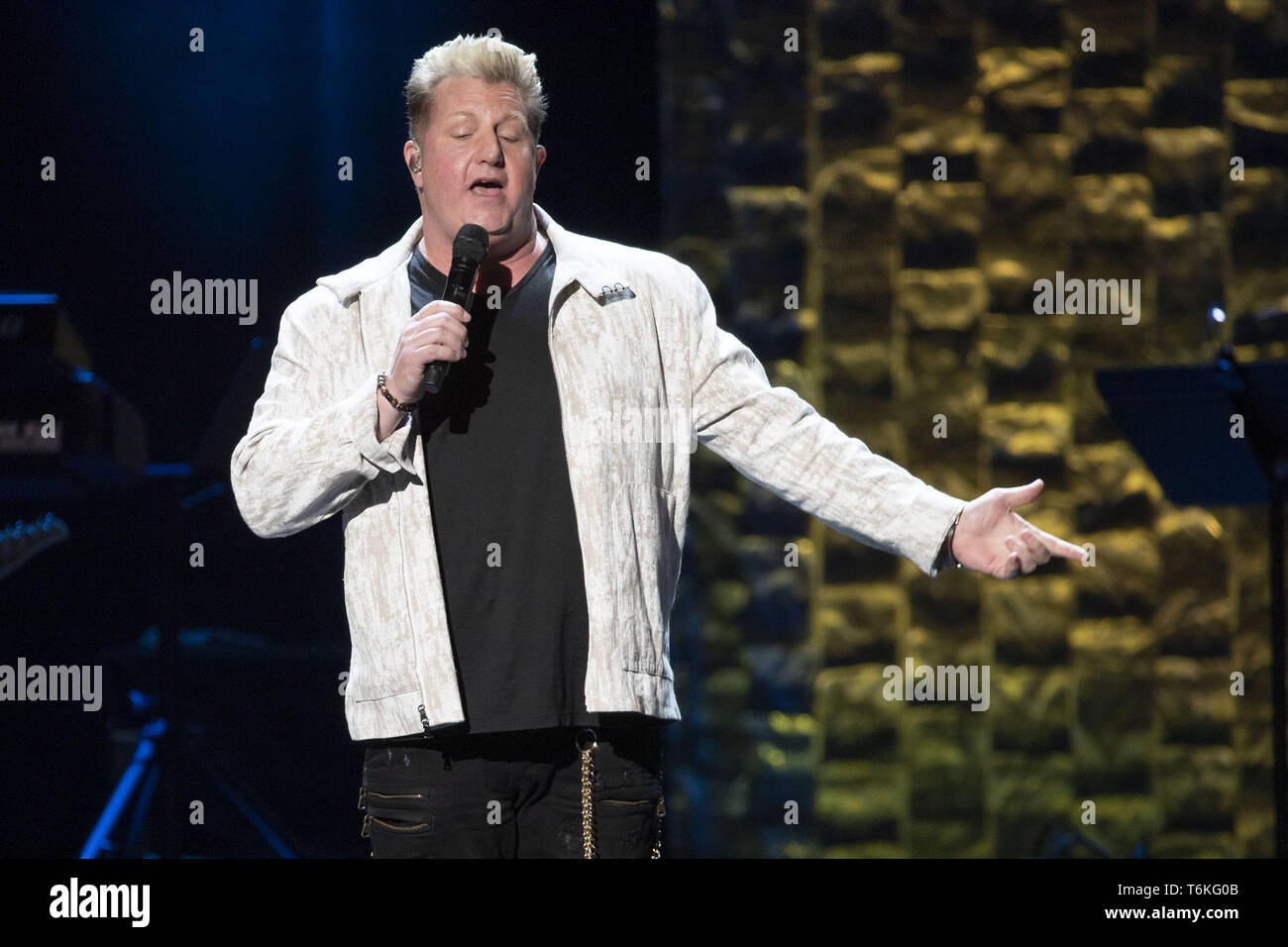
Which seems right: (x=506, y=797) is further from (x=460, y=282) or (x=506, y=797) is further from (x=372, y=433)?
(x=460, y=282)

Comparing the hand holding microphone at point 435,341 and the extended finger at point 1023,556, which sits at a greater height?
the hand holding microphone at point 435,341

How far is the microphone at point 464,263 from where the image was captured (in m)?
2.16

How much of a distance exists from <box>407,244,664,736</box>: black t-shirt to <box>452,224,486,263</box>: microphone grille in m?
0.17

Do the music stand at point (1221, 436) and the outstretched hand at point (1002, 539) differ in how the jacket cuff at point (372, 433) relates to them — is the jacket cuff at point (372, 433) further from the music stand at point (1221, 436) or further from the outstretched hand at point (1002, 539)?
the music stand at point (1221, 436)

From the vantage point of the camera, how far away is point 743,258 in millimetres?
3961

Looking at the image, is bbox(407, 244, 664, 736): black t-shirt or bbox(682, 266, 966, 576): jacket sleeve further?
bbox(682, 266, 966, 576): jacket sleeve

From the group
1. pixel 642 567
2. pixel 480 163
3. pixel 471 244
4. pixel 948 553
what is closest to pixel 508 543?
pixel 642 567

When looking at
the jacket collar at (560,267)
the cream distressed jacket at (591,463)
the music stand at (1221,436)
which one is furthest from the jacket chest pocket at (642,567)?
the music stand at (1221,436)

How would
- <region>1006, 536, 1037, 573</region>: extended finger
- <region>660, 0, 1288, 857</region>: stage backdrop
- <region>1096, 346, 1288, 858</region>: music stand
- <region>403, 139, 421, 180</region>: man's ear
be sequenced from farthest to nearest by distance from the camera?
<region>660, 0, 1288, 857</region>: stage backdrop < <region>1096, 346, 1288, 858</region>: music stand < <region>403, 139, 421, 180</region>: man's ear < <region>1006, 536, 1037, 573</region>: extended finger

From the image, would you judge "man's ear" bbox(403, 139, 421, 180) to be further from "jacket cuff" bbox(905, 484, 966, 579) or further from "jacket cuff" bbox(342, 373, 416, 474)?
"jacket cuff" bbox(905, 484, 966, 579)

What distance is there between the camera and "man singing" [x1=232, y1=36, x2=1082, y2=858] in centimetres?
217

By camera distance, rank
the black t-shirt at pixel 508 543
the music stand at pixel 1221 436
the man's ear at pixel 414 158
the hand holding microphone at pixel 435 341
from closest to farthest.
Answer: the hand holding microphone at pixel 435 341
the black t-shirt at pixel 508 543
the man's ear at pixel 414 158
the music stand at pixel 1221 436

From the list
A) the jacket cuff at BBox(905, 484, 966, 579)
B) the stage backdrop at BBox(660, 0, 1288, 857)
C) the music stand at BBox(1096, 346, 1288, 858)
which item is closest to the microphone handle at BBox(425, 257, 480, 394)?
the jacket cuff at BBox(905, 484, 966, 579)

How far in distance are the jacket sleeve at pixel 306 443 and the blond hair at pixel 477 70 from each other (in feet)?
1.29
